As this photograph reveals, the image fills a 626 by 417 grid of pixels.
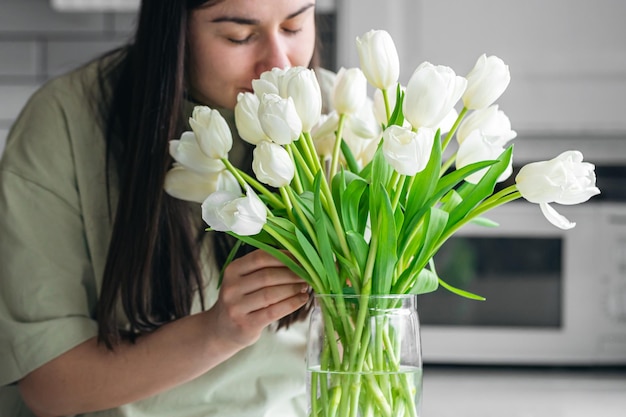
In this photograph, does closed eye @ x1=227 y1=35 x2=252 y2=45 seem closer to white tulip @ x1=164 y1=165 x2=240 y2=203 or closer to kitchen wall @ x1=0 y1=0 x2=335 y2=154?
white tulip @ x1=164 y1=165 x2=240 y2=203

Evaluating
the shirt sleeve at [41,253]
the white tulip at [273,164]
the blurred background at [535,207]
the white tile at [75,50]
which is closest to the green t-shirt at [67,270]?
the shirt sleeve at [41,253]

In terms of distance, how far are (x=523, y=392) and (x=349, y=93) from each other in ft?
3.20

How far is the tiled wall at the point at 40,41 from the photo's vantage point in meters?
2.04

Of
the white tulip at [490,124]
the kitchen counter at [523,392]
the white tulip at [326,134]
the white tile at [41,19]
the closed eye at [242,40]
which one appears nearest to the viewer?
the white tulip at [490,124]

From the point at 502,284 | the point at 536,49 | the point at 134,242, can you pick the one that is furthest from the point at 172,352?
the point at 536,49

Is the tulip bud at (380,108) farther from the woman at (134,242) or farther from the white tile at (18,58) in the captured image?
the white tile at (18,58)

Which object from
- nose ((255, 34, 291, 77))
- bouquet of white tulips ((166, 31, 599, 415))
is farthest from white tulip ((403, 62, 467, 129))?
nose ((255, 34, 291, 77))

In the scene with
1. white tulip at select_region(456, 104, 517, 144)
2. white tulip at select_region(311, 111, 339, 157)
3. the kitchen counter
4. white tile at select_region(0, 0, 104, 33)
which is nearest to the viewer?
white tulip at select_region(456, 104, 517, 144)

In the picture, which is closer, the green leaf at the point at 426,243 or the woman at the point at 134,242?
the green leaf at the point at 426,243

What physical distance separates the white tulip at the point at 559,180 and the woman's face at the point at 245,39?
35cm

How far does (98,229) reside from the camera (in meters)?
1.09

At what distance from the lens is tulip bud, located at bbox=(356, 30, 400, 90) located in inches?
29.0

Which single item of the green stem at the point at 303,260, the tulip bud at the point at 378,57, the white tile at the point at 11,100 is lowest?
the green stem at the point at 303,260

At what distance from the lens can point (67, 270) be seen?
3.47 feet
